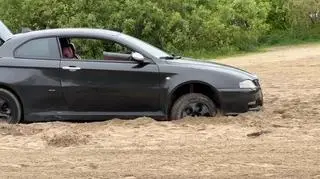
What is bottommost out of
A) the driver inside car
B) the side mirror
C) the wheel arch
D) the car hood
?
the wheel arch

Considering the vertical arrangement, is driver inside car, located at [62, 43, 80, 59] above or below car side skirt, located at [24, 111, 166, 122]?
above

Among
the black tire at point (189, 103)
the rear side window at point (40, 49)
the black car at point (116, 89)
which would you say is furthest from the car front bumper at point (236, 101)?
the rear side window at point (40, 49)

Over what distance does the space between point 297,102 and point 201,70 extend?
2.83m

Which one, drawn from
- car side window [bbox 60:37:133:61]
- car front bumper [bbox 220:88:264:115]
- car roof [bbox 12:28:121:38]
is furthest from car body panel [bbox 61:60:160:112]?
car front bumper [bbox 220:88:264:115]

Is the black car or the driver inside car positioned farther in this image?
the driver inside car

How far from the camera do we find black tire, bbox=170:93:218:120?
29.9 ft

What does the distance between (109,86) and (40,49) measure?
1.18 meters

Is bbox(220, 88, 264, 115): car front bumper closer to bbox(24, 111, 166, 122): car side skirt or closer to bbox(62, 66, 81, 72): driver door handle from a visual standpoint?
bbox(24, 111, 166, 122): car side skirt

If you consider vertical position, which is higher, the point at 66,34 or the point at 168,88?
the point at 66,34

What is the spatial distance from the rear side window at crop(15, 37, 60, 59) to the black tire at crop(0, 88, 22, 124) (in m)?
0.58

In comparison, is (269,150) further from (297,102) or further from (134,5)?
(134,5)

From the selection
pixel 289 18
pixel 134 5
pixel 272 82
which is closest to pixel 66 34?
pixel 272 82

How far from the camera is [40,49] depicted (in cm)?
937

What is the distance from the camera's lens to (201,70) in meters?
9.12
